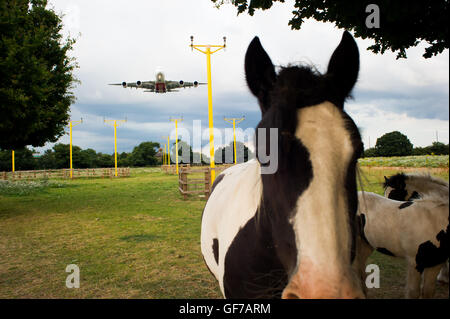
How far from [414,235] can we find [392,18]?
3.02m

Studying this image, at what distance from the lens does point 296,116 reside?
1289mm

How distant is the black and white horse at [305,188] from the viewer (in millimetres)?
1081

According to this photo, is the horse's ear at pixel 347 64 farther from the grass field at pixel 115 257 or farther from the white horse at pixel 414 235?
the white horse at pixel 414 235

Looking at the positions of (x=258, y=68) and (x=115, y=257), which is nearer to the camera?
(x=258, y=68)

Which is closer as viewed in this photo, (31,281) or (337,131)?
(337,131)

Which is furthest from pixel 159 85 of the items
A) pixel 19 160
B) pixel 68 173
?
pixel 19 160

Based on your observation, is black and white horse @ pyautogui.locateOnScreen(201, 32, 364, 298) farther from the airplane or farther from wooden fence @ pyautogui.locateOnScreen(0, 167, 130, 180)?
wooden fence @ pyautogui.locateOnScreen(0, 167, 130, 180)

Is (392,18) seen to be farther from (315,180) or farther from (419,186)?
(315,180)

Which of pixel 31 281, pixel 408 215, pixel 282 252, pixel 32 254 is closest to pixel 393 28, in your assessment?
pixel 408 215

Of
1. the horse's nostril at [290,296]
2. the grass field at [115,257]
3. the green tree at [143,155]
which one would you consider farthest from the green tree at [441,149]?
the green tree at [143,155]

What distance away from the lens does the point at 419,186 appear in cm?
387

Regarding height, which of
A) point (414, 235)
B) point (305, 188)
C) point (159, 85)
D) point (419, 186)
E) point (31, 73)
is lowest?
point (414, 235)
